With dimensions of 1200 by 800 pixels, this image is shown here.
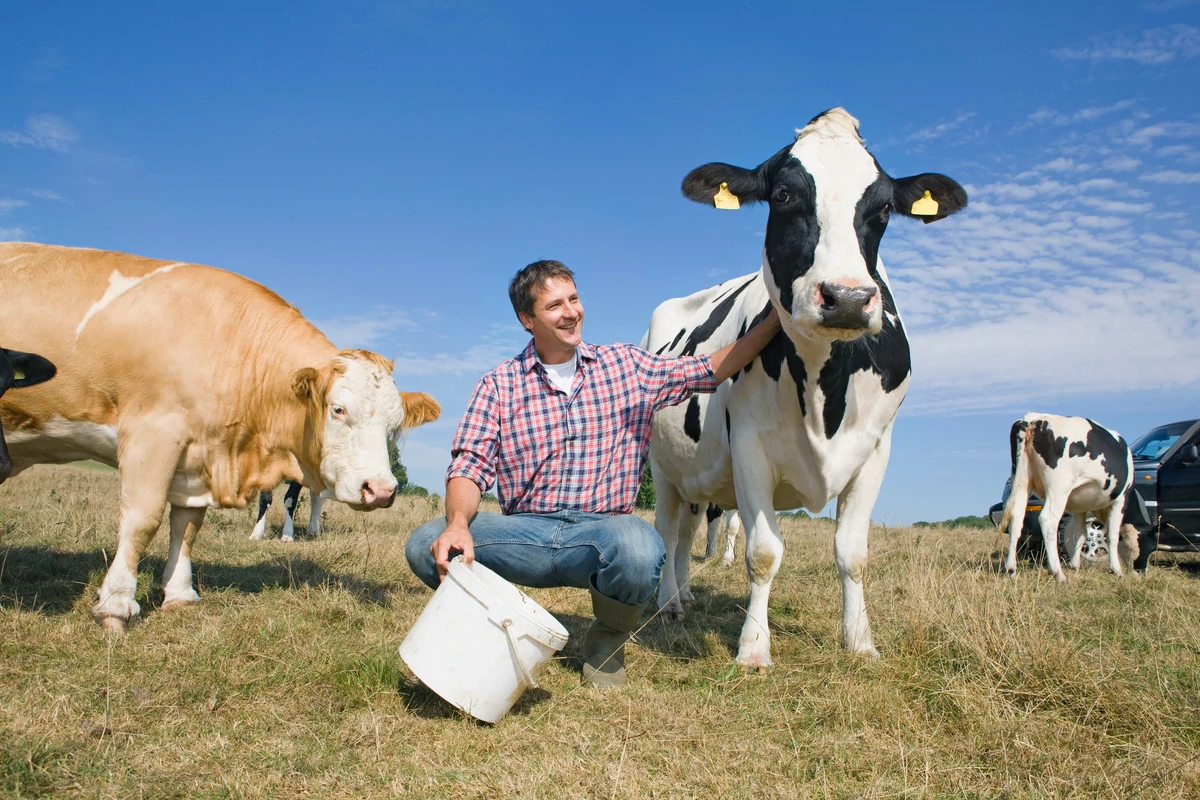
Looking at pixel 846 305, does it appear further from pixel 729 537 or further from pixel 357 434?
pixel 729 537

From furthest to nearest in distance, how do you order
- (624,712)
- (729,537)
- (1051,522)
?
(1051,522), (729,537), (624,712)

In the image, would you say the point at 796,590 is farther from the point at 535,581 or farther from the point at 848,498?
the point at 535,581

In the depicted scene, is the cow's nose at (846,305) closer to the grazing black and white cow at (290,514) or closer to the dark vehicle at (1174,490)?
the grazing black and white cow at (290,514)

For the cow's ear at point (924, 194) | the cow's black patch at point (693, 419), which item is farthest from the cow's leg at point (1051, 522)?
the cow's ear at point (924, 194)

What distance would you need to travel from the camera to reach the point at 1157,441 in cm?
1221

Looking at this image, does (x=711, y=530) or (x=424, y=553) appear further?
(x=711, y=530)

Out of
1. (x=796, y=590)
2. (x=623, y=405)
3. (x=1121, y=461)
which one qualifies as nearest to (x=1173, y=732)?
(x=623, y=405)

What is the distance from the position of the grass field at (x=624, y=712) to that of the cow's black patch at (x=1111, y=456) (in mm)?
5520

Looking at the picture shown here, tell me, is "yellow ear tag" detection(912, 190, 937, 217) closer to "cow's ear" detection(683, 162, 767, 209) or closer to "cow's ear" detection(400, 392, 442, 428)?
"cow's ear" detection(683, 162, 767, 209)

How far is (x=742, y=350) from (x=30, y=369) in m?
4.24

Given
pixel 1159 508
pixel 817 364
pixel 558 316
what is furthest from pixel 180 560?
pixel 1159 508

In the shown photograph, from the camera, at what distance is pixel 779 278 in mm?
4125

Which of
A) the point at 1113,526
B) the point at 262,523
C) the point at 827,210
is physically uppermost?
the point at 827,210

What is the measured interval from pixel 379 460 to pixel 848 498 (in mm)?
2866
